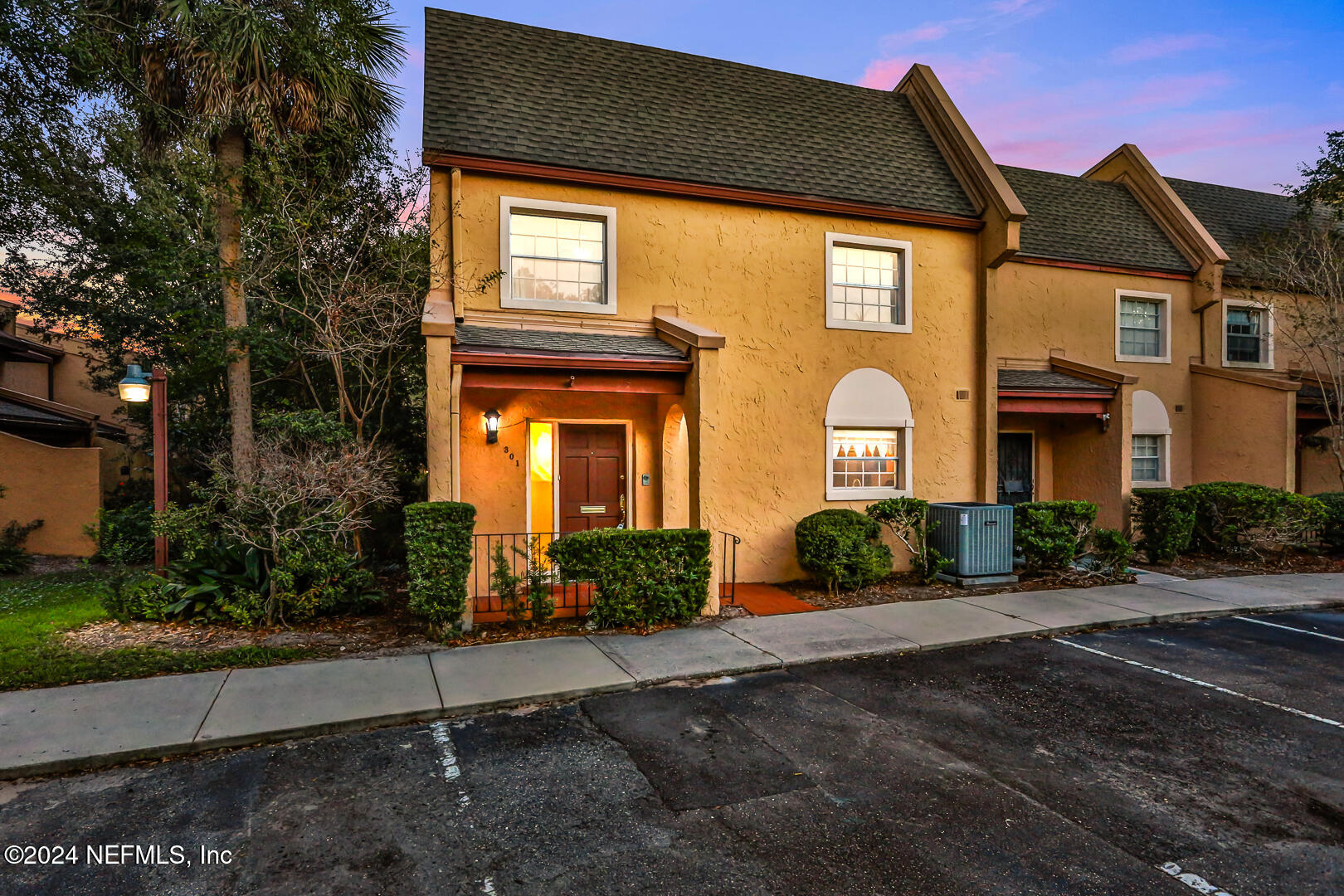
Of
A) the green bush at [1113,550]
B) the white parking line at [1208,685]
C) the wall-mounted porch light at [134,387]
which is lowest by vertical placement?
the white parking line at [1208,685]

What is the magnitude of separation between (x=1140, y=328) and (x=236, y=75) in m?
16.8

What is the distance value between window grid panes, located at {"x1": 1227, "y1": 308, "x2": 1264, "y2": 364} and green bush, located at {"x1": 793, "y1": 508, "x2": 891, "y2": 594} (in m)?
10.9

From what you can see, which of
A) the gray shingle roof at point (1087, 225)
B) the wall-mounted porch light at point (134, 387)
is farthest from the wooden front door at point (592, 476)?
the gray shingle roof at point (1087, 225)

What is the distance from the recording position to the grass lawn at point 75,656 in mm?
5653

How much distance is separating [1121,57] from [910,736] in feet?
44.6

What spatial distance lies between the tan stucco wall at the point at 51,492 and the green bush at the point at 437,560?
10.1 meters

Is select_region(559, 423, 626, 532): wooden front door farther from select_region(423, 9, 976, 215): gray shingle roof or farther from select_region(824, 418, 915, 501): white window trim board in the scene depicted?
select_region(423, 9, 976, 215): gray shingle roof

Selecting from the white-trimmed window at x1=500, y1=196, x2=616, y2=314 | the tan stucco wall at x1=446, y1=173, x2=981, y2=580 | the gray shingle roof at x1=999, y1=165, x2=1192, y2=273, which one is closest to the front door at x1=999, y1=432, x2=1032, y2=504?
the tan stucco wall at x1=446, y1=173, x2=981, y2=580

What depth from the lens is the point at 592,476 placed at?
10.0m

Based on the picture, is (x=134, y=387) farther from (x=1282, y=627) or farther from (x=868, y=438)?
(x=1282, y=627)

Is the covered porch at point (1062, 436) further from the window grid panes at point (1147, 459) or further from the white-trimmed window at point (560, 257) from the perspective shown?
the white-trimmed window at point (560, 257)

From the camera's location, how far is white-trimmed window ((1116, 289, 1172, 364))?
13203 millimetres

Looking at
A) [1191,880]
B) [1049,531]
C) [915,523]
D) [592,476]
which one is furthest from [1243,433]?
[1191,880]

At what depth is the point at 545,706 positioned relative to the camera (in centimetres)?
536
